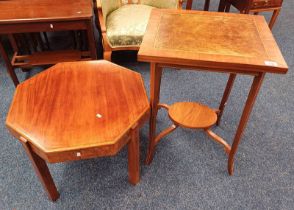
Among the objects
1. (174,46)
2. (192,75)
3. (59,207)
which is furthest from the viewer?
(192,75)

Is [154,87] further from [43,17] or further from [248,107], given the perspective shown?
[43,17]

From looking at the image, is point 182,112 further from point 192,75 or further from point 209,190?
point 192,75

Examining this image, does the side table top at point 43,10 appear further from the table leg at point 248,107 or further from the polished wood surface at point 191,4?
the table leg at point 248,107

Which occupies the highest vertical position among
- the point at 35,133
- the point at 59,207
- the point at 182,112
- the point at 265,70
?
the point at 265,70

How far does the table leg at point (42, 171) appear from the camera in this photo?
42.9 inches

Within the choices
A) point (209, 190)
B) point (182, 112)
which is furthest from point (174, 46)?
point (209, 190)

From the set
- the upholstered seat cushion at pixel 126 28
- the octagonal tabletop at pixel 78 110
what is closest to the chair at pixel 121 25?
the upholstered seat cushion at pixel 126 28

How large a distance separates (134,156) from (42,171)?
0.45 m

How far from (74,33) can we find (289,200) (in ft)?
7.03

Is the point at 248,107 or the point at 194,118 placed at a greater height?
the point at 248,107

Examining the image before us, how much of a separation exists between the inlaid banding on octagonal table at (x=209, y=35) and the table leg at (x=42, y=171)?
2.34 feet

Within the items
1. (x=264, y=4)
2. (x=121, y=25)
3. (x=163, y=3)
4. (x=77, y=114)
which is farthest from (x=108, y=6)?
(x=264, y=4)

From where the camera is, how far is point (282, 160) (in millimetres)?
1615

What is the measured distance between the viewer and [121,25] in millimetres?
1990
